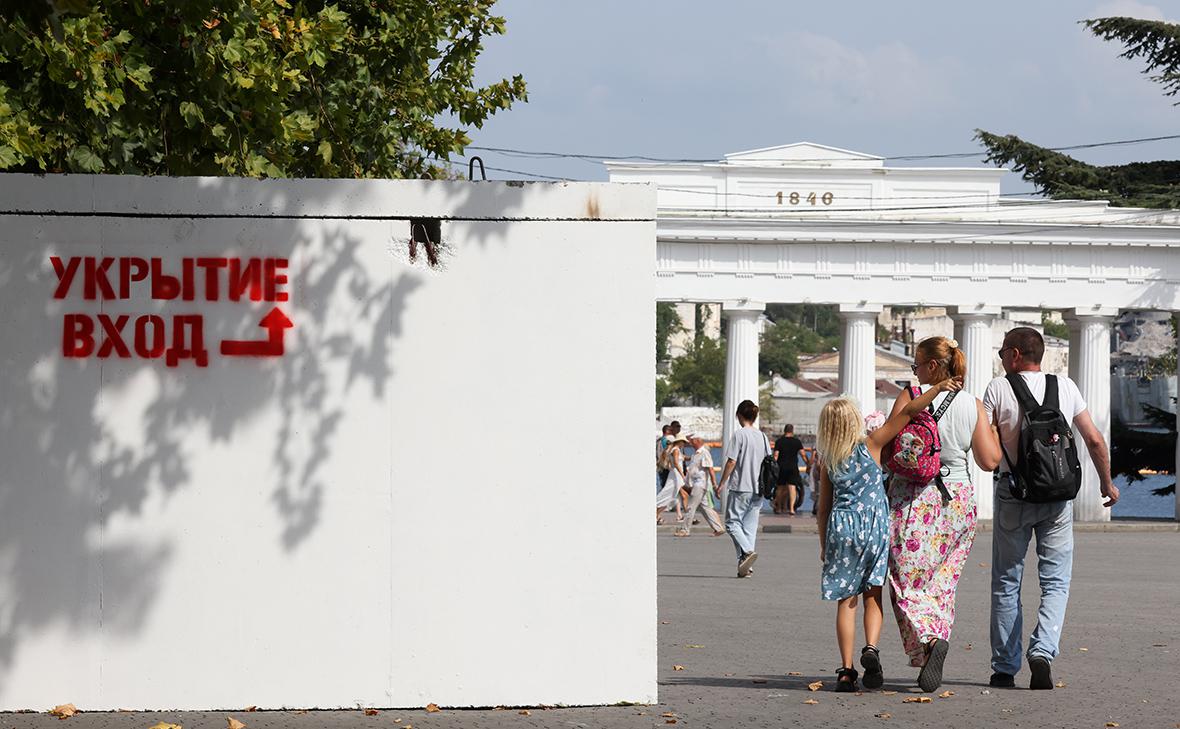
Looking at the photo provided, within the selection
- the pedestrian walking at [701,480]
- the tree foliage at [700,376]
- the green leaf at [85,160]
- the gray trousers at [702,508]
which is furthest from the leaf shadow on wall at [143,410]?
the tree foliage at [700,376]

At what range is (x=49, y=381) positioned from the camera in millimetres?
8836

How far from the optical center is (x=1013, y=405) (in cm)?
1063

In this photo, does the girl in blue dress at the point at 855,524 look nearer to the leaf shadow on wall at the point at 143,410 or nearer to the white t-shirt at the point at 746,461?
the leaf shadow on wall at the point at 143,410

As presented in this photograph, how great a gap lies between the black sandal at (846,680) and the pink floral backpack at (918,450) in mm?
1066

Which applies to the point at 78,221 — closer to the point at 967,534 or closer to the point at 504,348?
the point at 504,348

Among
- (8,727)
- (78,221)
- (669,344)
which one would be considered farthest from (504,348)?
(669,344)

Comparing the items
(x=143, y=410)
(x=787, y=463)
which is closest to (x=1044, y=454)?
(x=143, y=410)

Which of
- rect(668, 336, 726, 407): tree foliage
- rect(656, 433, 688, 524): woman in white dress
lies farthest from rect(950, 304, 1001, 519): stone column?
rect(668, 336, 726, 407): tree foliage

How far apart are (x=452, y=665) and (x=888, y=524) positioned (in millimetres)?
2572

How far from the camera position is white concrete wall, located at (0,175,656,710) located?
29.1 feet

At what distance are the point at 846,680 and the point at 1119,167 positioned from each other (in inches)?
1744

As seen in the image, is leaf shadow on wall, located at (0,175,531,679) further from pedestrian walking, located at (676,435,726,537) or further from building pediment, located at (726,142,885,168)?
building pediment, located at (726,142,885,168)

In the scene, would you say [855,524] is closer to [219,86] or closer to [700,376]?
[219,86]

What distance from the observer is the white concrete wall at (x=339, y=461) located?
886 cm
